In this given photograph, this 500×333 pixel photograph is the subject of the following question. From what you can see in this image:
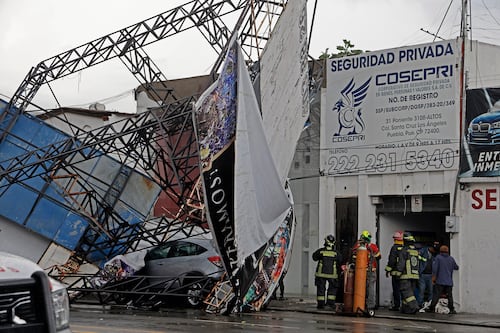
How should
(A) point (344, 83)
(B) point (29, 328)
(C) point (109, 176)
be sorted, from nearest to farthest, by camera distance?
(B) point (29, 328) < (A) point (344, 83) < (C) point (109, 176)

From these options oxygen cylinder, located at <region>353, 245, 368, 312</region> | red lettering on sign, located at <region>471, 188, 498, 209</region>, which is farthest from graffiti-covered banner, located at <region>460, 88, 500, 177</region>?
oxygen cylinder, located at <region>353, 245, 368, 312</region>

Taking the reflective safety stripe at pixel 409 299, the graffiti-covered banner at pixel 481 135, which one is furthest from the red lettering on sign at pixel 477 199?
the reflective safety stripe at pixel 409 299

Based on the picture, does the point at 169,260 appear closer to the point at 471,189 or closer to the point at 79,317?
the point at 79,317

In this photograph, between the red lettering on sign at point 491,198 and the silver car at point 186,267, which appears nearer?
the silver car at point 186,267

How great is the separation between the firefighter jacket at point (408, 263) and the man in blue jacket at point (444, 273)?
0.85m

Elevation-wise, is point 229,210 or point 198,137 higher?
point 198,137

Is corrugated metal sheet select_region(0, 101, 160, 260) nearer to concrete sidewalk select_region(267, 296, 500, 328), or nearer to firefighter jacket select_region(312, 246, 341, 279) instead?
concrete sidewalk select_region(267, 296, 500, 328)

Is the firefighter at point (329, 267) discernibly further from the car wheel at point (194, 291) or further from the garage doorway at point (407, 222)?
the car wheel at point (194, 291)

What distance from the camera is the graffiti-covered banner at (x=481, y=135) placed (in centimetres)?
1970

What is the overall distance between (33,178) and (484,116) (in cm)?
1239

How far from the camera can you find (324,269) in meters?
19.7

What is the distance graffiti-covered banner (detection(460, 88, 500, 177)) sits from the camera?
19703mm

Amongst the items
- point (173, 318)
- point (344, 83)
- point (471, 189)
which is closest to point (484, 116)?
point (471, 189)

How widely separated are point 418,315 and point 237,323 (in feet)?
18.7
